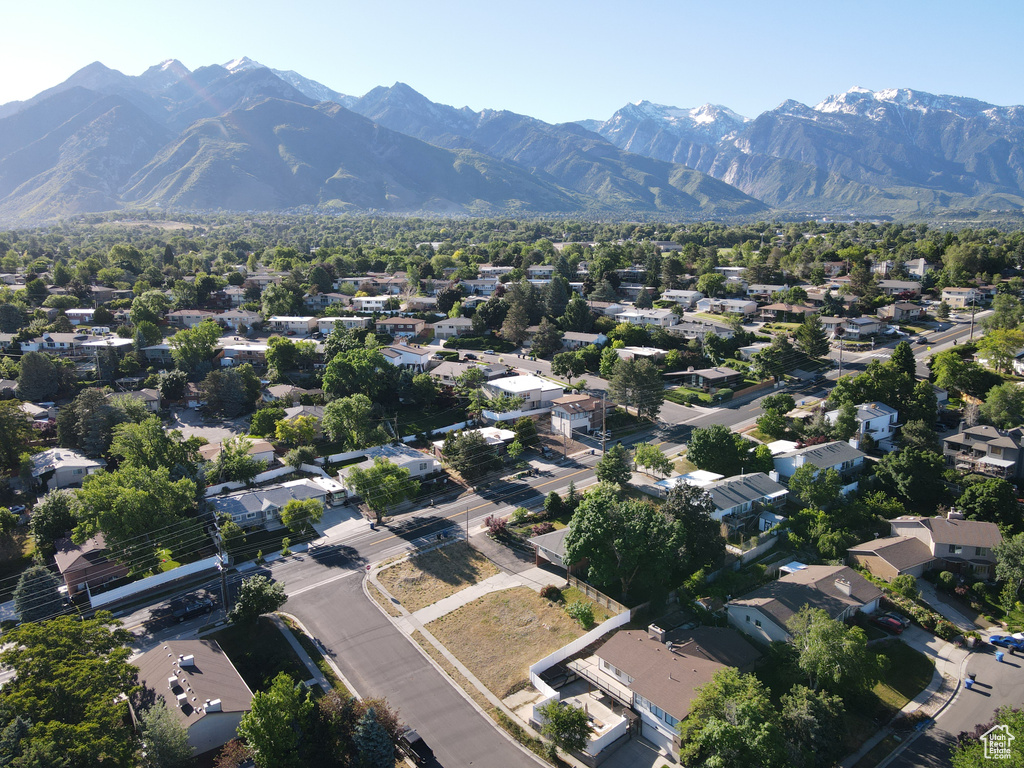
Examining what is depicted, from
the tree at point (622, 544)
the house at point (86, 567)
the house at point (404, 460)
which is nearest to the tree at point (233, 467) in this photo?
the house at point (404, 460)

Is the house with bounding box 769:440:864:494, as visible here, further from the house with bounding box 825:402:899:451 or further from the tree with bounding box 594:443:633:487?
the tree with bounding box 594:443:633:487

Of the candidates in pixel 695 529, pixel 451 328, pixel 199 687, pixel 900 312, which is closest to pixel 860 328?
pixel 900 312

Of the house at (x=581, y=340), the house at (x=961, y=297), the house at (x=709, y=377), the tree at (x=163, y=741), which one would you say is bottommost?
the tree at (x=163, y=741)

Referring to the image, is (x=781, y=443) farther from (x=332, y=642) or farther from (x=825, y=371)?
(x=332, y=642)

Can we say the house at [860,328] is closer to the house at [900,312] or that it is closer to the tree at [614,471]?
the house at [900,312]

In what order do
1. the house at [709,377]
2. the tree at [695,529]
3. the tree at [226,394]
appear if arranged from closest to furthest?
the tree at [695,529] → the tree at [226,394] → the house at [709,377]

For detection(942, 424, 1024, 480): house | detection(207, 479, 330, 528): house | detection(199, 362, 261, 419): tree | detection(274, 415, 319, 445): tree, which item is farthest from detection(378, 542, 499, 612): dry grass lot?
detection(942, 424, 1024, 480): house
